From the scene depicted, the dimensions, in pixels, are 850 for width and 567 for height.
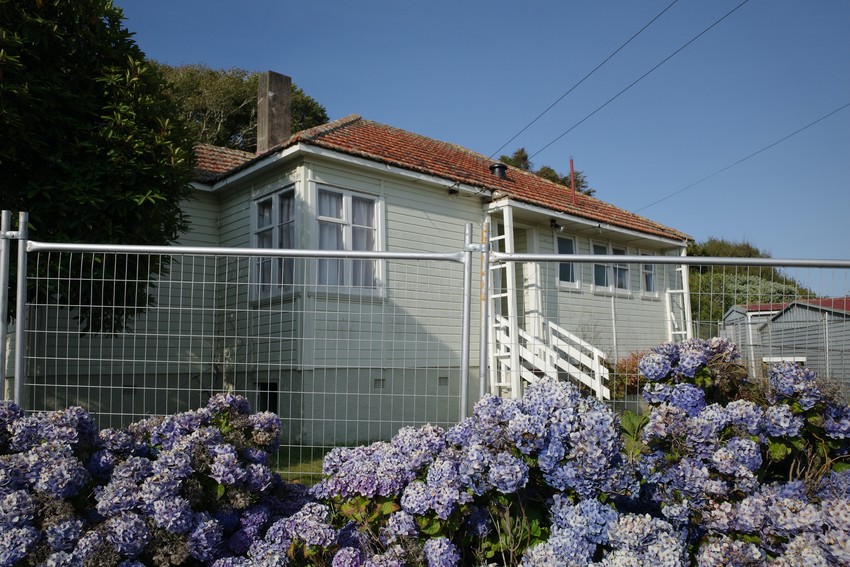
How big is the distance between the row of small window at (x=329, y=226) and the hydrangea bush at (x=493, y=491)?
21.5 feet

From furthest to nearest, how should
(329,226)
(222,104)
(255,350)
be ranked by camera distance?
(222,104), (329,226), (255,350)

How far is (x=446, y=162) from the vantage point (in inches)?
520

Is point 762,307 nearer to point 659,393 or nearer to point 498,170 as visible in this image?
point 659,393

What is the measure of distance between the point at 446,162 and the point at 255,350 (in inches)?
256

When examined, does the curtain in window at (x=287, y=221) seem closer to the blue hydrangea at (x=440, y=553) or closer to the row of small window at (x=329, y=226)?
the row of small window at (x=329, y=226)

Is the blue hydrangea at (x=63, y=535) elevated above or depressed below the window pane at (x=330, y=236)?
below

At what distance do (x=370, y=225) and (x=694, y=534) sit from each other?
8422mm

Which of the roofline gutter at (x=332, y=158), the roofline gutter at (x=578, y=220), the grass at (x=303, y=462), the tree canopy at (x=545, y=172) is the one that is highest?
the tree canopy at (x=545, y=172)

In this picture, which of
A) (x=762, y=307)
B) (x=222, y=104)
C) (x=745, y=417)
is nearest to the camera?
(x=745, y=417)

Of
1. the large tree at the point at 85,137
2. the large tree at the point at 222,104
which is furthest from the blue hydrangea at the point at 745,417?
the large tree at the point at 222,104

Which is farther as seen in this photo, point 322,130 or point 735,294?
point 322,130

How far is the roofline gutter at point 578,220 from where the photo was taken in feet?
40.3

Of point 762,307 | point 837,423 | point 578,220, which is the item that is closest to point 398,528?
point 837,423

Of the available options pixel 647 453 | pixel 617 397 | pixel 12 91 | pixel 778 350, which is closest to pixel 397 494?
pixel 647 453
